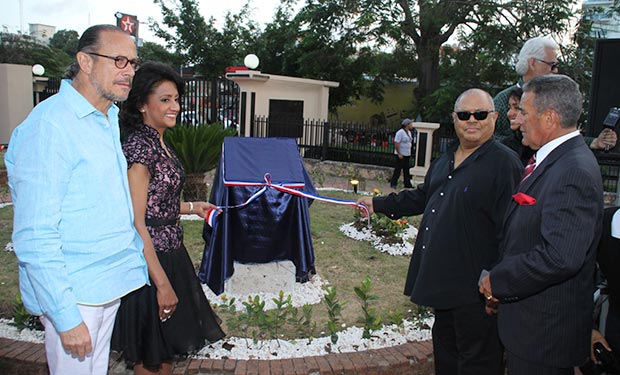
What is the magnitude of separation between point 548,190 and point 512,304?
581 mm

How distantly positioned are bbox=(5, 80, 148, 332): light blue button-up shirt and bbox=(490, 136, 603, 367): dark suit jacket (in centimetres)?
172

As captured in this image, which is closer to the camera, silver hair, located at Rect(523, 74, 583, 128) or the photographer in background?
silver hair, located at Rect(523, 74, 583, 128)

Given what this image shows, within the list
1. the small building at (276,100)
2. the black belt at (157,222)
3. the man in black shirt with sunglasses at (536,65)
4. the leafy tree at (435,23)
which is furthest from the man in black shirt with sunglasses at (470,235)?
the leafy tree at (435,23)

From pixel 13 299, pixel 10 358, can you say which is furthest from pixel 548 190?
A: pixel 13 299

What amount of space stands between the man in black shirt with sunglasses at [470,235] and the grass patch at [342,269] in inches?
49.5

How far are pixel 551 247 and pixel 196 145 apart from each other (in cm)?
604

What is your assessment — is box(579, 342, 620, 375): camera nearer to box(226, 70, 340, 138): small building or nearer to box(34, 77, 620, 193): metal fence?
box(34, 77, 620, 193): metal fence

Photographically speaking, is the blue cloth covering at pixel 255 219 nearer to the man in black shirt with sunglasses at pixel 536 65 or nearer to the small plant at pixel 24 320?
the small plant at pixel 24 320

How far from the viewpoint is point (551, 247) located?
7.12 ft

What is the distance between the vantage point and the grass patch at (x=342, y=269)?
14.6ft

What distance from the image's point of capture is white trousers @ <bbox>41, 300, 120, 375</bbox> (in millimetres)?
2049

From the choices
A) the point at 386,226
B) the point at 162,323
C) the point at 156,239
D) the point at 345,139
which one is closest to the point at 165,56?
the point at 345,139

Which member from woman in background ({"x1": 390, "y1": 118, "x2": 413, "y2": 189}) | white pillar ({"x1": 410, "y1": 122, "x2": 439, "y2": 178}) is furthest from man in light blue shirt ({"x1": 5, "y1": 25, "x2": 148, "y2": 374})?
white pillar ({"x1": 410, "y1": 122, "x2": 439, "y2": 178})

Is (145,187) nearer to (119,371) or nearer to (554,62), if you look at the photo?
(119,371)
